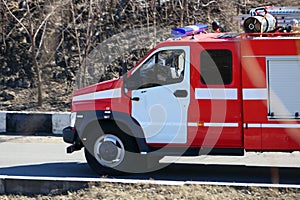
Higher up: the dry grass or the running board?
the running board

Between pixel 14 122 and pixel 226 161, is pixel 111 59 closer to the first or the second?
pixel 14 122

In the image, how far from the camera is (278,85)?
9.34 m

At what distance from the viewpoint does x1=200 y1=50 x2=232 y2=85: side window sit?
948 centimetres

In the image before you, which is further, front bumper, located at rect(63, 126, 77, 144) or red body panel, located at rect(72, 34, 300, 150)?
front bumper, located at rect(63, 126, 77, 144)

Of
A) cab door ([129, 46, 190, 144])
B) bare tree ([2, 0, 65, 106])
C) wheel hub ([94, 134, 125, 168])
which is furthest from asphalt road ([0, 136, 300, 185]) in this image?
bare tree ([2, 0, 65, 106])

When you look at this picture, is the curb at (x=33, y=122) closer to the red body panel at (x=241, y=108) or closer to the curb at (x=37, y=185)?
the red body panel at (x=241, y=108)

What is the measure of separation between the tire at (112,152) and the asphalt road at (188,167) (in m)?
0.17

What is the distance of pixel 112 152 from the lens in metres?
9.92

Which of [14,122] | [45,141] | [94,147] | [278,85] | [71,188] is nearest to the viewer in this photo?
[71,188]

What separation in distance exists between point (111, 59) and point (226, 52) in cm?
1081

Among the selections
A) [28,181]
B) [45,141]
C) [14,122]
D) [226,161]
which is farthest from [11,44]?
[28,181]

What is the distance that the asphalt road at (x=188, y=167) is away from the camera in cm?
999

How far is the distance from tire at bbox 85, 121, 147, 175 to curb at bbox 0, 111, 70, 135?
5312 mm

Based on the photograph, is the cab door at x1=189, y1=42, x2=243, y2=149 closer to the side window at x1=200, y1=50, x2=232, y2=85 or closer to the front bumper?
the side window at x1=200, y1=50, x2=232, y2=85
